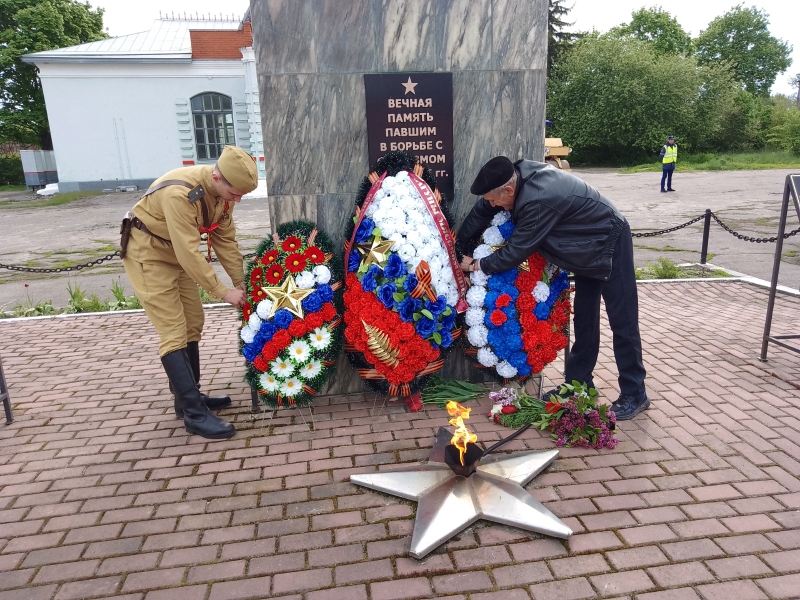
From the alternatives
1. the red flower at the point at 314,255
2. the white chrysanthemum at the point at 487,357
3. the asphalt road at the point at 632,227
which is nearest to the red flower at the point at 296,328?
the red flower at the point at 314,255

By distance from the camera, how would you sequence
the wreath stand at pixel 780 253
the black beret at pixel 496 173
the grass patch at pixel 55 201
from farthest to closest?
the grass patch at pixel 55 201 → the wreath stand at pixel 780 253 → the black beret at pixel 496 173

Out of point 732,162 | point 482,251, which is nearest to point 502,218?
point 482,251

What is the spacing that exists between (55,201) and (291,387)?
69.6 ft

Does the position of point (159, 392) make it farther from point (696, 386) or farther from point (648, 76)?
point (648, 76)

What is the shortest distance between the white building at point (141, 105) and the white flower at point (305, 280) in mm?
18971

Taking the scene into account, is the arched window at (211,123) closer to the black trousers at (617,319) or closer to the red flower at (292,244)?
the red flower at (292,244)

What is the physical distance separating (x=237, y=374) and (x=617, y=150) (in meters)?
33.6

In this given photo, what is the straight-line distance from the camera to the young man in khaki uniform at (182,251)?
141 inches

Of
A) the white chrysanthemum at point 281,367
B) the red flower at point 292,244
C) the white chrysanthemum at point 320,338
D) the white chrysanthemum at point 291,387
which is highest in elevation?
the red flower at point 292,244

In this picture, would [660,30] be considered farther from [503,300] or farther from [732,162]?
[503,300]

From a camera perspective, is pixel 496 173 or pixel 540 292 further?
pixel 540 292

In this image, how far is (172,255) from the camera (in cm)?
384

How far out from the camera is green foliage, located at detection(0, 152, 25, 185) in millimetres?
30844

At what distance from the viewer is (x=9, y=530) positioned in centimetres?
298
